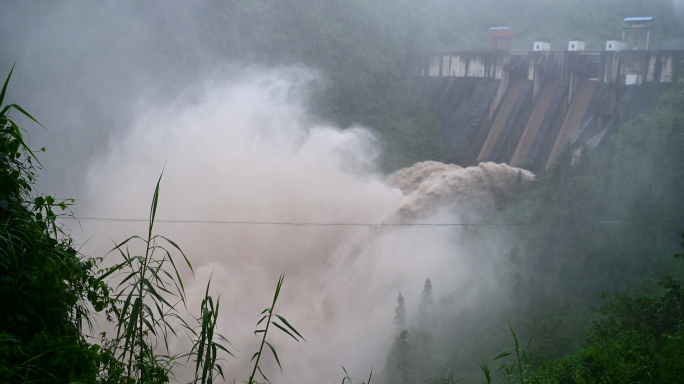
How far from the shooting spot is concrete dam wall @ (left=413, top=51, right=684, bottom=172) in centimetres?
2683

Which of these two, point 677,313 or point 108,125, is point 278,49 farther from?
point 677,313

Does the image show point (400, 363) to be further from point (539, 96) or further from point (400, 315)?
point (539, 96)

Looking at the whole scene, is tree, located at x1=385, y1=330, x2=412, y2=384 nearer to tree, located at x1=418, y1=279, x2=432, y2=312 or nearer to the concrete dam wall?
tree, located at x1=418, y1=279, x2=432, y2=312

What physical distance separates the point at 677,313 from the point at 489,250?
10526 millimetres

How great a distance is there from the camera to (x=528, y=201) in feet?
74.2

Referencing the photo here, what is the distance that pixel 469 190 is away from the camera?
26.3 meters

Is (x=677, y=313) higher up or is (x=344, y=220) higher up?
(x=344, y=220)

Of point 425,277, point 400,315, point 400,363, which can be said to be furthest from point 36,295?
point 425,277

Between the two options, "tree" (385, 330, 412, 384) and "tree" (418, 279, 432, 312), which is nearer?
"tree" (385, 330, 412, 384)

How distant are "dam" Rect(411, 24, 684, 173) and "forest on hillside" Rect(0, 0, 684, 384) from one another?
1.67 metres

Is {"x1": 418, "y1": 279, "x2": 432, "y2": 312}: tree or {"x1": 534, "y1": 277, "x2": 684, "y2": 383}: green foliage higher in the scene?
{"x1": 418, "y1": 279, "x2": 432, "y2": 312}: tree

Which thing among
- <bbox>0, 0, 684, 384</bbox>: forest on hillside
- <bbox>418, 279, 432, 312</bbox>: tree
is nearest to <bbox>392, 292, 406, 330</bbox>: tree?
<bbox>0, 0, 684, 384</bbox>: forest on hillside

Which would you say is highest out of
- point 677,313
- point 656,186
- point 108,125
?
point 108,125

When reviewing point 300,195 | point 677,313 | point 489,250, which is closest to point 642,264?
point 489,250
